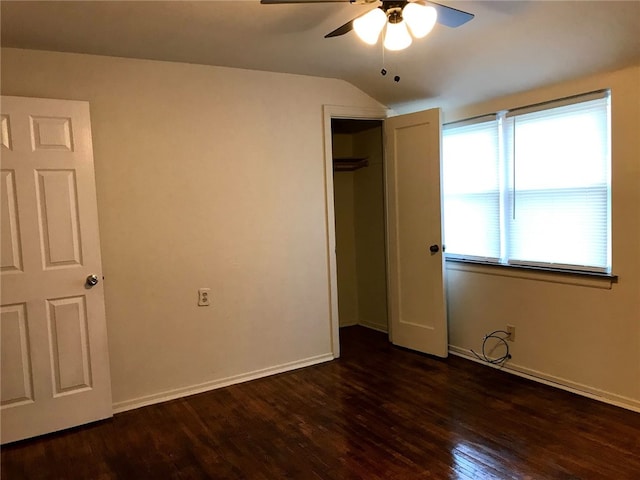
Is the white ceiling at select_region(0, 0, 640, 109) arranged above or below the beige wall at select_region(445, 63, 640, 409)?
above

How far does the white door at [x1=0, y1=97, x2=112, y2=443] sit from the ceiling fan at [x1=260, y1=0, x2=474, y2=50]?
1.69 meters

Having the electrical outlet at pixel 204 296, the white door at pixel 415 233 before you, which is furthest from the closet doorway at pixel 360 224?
the electrical outlet at pixel 204 296

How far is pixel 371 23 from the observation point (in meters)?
2.06

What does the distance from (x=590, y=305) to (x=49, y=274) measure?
3.40m

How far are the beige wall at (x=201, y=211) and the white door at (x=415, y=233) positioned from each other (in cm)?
63

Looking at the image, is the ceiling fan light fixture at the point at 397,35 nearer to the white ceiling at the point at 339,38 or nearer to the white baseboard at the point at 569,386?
the white ceiling at the point at 339,38

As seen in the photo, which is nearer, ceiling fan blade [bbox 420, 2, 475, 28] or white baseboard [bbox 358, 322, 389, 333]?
ceiling fan blade [bbox 420, 2, 475, 28]

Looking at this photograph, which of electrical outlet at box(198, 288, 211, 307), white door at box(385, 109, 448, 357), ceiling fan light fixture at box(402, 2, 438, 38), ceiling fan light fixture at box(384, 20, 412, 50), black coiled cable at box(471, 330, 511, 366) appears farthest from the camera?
white door at box(385, 109, 448, 357)

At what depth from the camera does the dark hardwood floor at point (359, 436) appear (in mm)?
2424

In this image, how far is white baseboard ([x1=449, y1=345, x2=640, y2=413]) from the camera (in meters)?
2.97

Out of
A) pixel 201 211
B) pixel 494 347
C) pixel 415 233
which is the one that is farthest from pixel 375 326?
pixel 201 211

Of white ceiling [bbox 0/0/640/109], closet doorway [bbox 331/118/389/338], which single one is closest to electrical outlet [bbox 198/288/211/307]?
white ceiling [bbox 0/0/640/109]

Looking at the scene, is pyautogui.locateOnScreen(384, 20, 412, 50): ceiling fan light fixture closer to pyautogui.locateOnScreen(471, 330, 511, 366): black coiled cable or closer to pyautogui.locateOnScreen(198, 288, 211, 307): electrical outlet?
pyautogui.locateOnScreen(198, 288, 211, 307): electrical outlet

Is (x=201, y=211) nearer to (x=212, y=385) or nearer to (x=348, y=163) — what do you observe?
(x=212, y=385)
